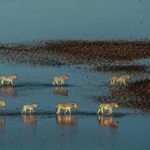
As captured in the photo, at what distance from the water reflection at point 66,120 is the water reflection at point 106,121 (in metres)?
1.03

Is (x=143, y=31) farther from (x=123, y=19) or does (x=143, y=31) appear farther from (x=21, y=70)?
(x=21, y=70)

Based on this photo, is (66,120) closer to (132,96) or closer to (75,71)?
(132,96)

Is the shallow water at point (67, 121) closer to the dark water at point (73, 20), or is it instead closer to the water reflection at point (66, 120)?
the water reflection at point (66, 120)

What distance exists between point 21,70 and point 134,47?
9456 mm

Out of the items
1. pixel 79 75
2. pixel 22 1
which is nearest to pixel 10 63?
pixel 79 75

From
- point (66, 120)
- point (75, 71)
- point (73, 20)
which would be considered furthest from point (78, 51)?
point (66, 120)

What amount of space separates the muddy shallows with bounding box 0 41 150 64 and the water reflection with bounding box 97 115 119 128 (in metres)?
12.9

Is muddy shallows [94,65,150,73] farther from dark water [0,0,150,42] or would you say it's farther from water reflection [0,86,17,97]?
dark water [0,0,150,42]

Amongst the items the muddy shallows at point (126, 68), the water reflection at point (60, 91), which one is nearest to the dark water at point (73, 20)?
the muddy shallows at point (126, 68)

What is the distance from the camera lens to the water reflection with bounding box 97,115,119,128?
2970cm

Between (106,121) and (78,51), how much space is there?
16.4 meters

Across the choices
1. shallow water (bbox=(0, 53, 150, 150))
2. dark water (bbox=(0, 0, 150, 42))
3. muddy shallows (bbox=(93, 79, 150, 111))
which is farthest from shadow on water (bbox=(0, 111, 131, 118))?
dark water (bbox=(0, 0, 150, 42))

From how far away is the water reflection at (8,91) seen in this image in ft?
115

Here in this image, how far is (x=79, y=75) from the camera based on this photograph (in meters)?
39.5
